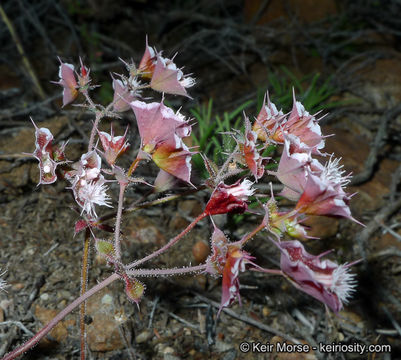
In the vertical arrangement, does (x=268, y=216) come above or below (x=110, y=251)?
above

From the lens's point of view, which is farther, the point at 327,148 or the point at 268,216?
the point at 327,148

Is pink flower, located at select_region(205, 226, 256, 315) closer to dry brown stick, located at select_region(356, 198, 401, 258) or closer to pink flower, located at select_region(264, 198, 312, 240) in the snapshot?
pink flower, located at select_region(264, 198, 312, 240)

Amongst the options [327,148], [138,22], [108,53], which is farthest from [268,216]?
[138,22]

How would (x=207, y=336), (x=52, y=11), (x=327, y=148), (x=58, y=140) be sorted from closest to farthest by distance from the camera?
(x=207, y=336) → (x=58, y=140) → (x=327, y=148) → (x=52, y=11)

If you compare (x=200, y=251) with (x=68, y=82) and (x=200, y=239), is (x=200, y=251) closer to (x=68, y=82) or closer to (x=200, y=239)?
(x=200, y=239)

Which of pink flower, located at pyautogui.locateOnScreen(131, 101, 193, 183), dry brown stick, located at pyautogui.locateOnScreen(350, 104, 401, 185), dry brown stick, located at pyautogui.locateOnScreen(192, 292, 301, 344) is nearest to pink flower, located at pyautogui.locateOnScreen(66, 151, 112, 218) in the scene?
pink flower, located at pyautogui.locateOnScreen(131, 101, 193, 183)

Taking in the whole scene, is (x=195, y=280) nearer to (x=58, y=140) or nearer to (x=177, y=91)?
(x=177, y=91)

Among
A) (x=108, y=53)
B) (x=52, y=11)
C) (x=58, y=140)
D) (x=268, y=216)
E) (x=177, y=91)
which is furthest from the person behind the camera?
(x=52, y=11)
